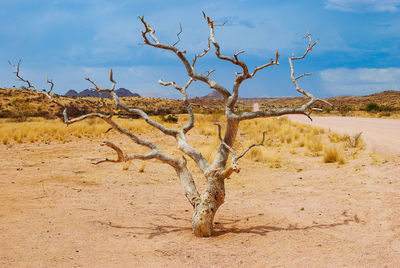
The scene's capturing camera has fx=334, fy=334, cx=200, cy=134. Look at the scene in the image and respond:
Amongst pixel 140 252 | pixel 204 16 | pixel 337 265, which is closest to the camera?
pixel 337 265

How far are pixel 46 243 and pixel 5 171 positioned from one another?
5.66 meters

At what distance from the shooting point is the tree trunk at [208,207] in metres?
4.96

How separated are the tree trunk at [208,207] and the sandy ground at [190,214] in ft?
0.58

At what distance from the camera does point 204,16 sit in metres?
4.84

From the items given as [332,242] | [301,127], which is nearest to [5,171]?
[332,242]

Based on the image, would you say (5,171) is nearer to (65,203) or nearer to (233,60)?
(65,203)

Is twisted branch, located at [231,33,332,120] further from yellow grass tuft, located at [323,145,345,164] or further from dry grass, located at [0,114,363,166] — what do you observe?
yellow grass tuft, located at [323,145,345,164]

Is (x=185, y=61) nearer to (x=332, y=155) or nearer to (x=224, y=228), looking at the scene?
(x=224, y=228)

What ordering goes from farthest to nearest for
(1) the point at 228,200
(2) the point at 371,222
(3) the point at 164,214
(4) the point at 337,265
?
1. (1) the point at 228,200
2. (3) the point at 164,214
3. (2) the point at 371,222
4. (4) the point at 337,265

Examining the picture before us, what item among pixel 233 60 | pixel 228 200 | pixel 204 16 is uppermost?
pixel 204 16

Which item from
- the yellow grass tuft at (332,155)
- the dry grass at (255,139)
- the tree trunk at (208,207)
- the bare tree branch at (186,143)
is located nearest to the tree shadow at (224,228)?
the tree trunk at (208,207)

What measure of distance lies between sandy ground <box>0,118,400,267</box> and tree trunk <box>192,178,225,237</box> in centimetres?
18

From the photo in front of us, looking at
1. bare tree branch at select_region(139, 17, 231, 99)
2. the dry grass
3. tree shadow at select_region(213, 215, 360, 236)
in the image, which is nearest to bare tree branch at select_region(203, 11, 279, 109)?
bare tree branch at select_region(139, 17, 231, 99)

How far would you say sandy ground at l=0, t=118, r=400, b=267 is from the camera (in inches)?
165
